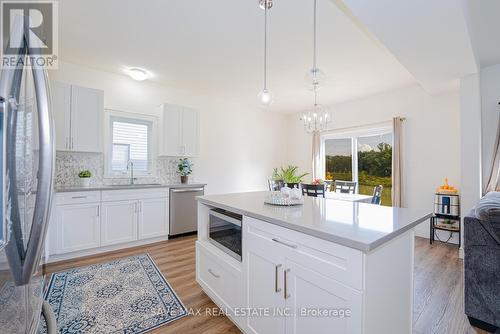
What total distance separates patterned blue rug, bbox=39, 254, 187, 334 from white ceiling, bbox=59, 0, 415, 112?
258 centimetres

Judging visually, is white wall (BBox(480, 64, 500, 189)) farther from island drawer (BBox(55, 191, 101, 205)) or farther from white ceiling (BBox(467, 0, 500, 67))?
island drawer (BBox(55, 191, 101, 205))

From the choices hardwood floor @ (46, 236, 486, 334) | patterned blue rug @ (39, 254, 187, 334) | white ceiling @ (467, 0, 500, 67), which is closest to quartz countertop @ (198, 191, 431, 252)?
hardwood floor @ (46, 236, 486, 334)

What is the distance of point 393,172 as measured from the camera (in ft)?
14.0

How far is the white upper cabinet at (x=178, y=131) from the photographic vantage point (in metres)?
3.97

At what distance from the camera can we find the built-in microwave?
5.74 feet

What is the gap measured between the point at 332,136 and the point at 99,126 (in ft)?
15.5

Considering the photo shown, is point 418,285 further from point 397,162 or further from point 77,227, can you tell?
point 77,227

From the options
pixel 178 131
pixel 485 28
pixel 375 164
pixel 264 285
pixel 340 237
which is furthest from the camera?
pixel 375 164

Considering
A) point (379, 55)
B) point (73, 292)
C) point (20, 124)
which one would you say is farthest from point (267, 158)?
point (20, 124)

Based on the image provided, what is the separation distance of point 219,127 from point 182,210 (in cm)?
205

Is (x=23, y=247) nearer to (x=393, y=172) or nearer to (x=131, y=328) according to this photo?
(x=131, y=328)

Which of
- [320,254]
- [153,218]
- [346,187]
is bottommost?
[153,218]

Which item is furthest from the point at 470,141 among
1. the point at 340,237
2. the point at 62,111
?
the point at 62,111

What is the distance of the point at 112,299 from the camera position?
6.75 feet
